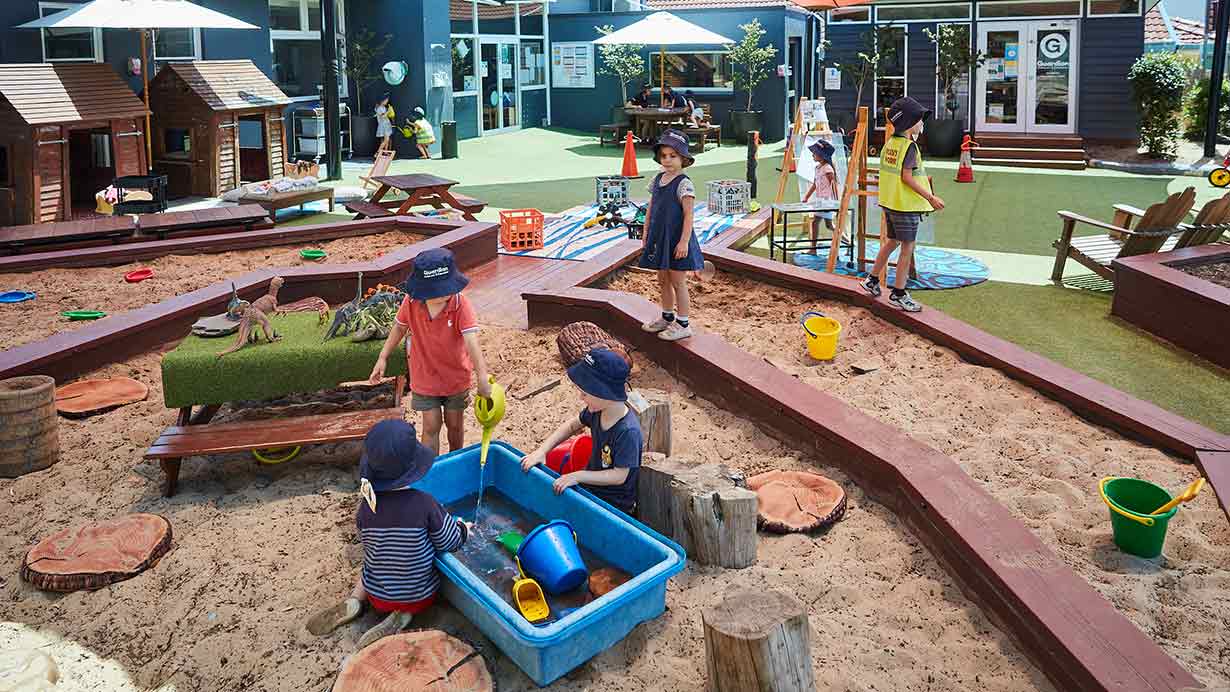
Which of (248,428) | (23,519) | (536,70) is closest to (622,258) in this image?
(248,428)

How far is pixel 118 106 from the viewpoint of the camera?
13.0 meters

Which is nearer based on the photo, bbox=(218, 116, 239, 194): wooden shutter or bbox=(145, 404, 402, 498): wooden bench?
bbox=(145, 404, 402, 498): wooden bench

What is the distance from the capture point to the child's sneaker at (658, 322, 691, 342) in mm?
6811

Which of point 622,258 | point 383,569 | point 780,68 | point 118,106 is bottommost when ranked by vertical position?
point 383,569

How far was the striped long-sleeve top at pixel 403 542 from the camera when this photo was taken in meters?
3.92

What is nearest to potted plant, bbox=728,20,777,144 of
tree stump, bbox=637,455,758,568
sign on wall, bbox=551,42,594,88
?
sign on wall, bbox=551,42,594,88

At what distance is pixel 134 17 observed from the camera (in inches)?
481

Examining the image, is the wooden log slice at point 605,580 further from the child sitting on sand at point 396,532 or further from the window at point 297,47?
the window at point 297,47

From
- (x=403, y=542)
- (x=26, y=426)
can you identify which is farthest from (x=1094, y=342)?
(x=26, y=426)

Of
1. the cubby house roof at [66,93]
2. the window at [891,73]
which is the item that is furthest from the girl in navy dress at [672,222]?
the window at [891,73]

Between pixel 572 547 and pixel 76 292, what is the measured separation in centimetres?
664

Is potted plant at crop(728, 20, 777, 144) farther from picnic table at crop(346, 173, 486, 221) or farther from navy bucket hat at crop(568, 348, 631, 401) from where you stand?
navy bucket hat at crop(568, 348, 631, 401)

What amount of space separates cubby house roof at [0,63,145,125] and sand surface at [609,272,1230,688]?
8277 mm

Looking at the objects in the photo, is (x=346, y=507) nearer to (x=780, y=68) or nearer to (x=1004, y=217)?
(x=1004, y=217)
